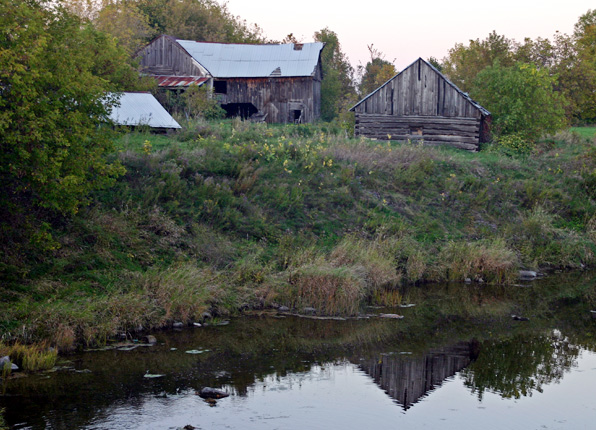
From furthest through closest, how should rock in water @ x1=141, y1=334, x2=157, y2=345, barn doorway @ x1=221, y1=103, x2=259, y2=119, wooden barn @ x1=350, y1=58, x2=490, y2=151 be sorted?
barn doorway @ x1=221, y1=103, x2=259, y2=119 → wooden barn @ x1=350, y1=58, x2=490, y2=151 → rock in water @ x1=141, y1=334, x2=157, y2=345

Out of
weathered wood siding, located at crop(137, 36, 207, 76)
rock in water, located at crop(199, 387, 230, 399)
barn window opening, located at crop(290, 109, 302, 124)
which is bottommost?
rock in water, located at crop(199, 387, 230, 399)

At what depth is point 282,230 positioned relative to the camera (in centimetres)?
2106

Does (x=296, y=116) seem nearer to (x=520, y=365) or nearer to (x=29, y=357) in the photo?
(x=520, y=365)

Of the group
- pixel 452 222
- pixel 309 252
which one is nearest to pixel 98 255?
pixel 309 252

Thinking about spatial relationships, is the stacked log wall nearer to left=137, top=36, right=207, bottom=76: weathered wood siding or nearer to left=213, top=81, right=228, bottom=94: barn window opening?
left=213, top=81, right=228, bottom=94: barn window opening

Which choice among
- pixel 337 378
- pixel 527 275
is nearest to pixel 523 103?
pixel 527 275

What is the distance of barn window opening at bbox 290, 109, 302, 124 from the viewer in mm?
45500

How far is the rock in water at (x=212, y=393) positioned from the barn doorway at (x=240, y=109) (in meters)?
36.9

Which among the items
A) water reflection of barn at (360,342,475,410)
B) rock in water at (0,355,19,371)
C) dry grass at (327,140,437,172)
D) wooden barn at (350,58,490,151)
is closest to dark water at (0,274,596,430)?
water reflection of barn at (360,342,475,410)

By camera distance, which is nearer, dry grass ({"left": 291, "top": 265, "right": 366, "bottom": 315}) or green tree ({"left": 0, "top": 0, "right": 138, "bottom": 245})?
green tree ({"left": 0, "top": 0, "right": 138, "bottom": 245})

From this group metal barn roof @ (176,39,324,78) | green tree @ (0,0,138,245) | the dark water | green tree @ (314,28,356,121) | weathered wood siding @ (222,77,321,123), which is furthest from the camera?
green tree @ (314,28,356,121)

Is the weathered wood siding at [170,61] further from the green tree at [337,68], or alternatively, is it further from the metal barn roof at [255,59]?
the green tree at [337,68]

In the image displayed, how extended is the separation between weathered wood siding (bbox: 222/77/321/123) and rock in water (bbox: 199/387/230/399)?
36.0 m

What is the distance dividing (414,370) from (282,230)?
9.67 metres
